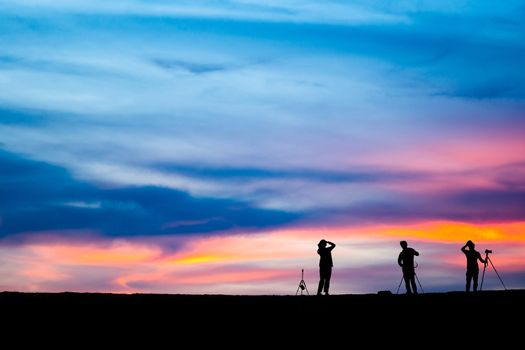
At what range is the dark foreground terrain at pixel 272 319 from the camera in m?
21.0

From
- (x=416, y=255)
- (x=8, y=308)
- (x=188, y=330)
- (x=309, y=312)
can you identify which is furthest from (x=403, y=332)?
(x=8, y=308)

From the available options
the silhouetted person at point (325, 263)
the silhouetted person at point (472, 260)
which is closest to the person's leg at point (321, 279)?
the silhouetted person at point (325, 263)

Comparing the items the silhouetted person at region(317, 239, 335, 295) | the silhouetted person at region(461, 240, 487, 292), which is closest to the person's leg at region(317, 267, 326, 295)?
the silhouetted person at region(317, 239, 335, 295)

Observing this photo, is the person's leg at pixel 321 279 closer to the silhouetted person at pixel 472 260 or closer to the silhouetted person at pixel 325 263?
the silhouetted person at pixel 325 263

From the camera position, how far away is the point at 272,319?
23188 mm

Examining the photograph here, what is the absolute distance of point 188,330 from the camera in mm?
22000

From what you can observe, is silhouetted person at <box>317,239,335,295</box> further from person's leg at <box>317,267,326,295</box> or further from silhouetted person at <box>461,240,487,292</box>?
silhouetted person at <box>461,240,487,292</box>

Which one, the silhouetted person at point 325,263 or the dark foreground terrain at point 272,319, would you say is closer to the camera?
the dark foreground terrain at point 272,319

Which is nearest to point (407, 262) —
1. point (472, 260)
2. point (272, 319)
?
point (472, 260)

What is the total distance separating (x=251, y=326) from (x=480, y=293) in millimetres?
8964

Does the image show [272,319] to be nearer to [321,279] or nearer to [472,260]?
[321,279]

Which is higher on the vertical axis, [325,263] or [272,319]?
[325,263]

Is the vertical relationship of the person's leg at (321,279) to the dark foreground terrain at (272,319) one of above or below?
above

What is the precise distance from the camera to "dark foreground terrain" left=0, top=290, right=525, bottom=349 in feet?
68.9
